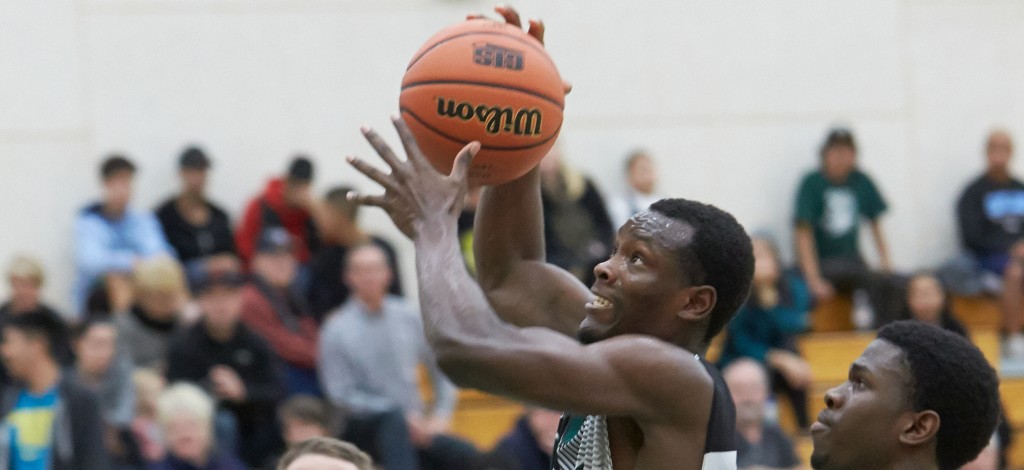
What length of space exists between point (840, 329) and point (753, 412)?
3.34 metres

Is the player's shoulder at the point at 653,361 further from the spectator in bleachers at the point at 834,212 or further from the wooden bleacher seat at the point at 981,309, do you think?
the wooden bleacher seat at the point at 981,309

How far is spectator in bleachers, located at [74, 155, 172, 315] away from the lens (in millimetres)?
10102

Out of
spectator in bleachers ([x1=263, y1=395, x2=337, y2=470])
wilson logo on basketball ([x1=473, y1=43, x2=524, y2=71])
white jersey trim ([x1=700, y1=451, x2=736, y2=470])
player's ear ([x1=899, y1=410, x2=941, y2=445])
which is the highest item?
wilson logo on basketball ([x1=473, y1=43, x2=524, y2=71])

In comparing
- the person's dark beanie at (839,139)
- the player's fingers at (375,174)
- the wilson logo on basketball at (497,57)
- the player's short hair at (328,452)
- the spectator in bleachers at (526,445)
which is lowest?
the spectator in bleachers at (526,445)

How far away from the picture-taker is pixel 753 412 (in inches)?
347

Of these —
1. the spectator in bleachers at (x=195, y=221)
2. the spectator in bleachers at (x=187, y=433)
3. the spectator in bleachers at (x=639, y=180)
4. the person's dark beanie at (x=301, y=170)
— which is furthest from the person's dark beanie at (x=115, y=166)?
the spectator in bleachers at (x=639, y=180)

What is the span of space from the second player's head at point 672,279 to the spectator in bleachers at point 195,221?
6.75m

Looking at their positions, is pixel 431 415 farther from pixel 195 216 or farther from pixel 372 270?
pixel 195 216

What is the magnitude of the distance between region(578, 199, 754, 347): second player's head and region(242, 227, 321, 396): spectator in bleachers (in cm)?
576

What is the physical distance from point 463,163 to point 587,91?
908cm

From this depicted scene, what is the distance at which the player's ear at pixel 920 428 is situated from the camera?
366 cm

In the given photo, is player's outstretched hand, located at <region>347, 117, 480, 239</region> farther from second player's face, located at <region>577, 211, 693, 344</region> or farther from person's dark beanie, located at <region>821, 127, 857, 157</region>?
person's dark beanie, located at <region>821, 127, 857, 157</region>

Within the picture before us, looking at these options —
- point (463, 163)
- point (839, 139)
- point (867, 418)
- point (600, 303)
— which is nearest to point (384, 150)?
point (463, 163)

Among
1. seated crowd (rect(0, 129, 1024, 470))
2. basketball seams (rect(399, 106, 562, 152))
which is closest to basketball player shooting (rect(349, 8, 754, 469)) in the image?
basketball seams (rect(399, 106, 562, 152))
